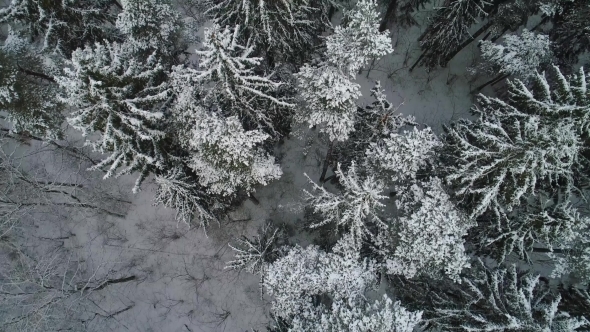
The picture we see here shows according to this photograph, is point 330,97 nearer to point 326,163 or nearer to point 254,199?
point 326,163

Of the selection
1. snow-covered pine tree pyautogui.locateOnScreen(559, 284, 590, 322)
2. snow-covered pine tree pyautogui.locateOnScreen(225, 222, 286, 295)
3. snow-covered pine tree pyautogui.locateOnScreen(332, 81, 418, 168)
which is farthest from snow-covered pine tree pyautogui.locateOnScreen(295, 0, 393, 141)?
snow-covered pine tree pyautogui.locateOnScreen(559, 284, 590, 322)

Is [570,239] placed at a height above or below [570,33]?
below

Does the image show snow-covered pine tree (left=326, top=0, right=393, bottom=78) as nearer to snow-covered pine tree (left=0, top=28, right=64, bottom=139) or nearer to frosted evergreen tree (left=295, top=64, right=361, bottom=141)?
frosted evergreen tree (left=295, top=64, right=361, bottom=141)

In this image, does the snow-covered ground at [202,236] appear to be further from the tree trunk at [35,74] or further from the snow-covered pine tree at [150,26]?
the snow-covered pine tree at [150,26]

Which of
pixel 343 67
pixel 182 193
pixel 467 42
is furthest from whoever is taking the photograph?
pixel 467 42

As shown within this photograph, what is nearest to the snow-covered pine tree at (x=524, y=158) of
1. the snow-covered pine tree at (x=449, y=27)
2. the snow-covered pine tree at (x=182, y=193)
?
the snow-covered pine tree at (x=449, y=27)

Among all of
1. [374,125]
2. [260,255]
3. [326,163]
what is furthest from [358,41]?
[260,255]

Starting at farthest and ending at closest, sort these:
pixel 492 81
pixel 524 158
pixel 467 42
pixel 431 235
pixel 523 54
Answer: pixel 492 81 < pixel 467 42 < pixel 523 54 < pixel 431 235 < pixel 524 158
